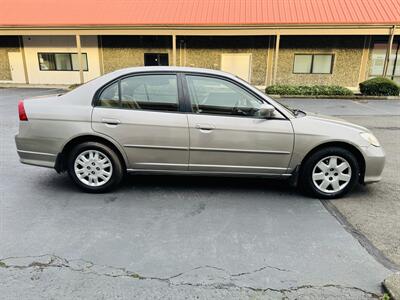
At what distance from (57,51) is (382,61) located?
19732 millimetres

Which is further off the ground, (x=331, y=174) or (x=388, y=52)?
(x=388, y=52)

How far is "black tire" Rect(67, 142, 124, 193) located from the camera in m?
4.19

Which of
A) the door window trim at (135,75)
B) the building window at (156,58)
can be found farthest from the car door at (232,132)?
the building window at (156,58)

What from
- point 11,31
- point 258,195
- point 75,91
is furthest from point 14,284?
point 11,31

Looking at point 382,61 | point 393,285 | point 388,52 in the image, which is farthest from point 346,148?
point 382,61

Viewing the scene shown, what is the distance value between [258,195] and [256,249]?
4.33ft

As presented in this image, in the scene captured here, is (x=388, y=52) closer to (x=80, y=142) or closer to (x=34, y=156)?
(x=80, y=142)

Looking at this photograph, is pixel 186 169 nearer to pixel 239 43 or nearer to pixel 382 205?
pixel 382 205

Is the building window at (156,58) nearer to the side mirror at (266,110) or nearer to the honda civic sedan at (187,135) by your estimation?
the honda civic sedan at (187,135)

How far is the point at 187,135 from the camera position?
4.09 metres

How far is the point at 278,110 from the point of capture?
13.5ft

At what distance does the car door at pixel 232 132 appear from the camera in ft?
13.4

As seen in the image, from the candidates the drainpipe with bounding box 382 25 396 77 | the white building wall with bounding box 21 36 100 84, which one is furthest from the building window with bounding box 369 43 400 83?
the white building wall with bounding box 21 36 100 84

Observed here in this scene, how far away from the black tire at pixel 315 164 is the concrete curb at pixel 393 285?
5.35 ft
